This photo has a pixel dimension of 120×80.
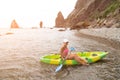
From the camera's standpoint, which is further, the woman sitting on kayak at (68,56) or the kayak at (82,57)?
the kayak at (82,57)

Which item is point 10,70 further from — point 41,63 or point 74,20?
point 74,20

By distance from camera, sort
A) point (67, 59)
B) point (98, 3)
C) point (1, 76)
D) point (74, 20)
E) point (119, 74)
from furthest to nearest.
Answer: point (74, 20), point (98, 3), point (67, 59), point (1, 76), point (119, 74)

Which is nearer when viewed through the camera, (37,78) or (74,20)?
(37,78)

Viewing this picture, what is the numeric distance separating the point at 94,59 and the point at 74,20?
123 metres

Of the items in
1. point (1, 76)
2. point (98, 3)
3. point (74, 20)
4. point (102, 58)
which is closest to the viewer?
point (1, 76)

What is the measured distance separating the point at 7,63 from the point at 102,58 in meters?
8.26

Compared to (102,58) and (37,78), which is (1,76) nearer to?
(37,78)

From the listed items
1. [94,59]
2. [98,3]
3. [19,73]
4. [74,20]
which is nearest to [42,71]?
[19,73]

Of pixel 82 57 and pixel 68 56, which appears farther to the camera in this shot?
pixel 82 57

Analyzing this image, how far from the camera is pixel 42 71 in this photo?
603 inches

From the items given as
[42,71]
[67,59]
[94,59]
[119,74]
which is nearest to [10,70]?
[42,71]

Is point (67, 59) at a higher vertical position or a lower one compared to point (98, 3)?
lower

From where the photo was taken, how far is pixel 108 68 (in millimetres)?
15023

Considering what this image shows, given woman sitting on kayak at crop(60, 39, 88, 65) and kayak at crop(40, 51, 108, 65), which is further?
kayak at crop(40, 51, 108, 65)
